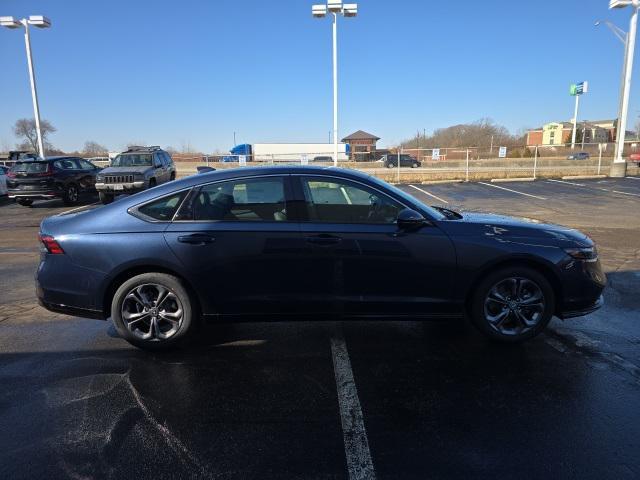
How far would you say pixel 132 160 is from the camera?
53.7ft

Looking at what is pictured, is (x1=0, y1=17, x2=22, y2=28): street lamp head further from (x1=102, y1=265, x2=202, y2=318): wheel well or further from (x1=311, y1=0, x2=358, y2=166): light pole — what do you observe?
(x1=102, y1=265, x2=202, y2=318): wheel well

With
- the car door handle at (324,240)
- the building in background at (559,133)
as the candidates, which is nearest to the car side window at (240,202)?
the car door handle at (324,240)

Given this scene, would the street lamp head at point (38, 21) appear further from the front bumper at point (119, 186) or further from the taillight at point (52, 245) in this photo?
the taillight at point (52, 245)

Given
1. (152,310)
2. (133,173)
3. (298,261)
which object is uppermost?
(133,173)

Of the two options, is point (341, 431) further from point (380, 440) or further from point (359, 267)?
point (359, 267)

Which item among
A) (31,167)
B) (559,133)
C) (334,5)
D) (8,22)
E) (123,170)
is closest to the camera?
(123,170)

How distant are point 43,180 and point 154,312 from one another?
1385 cm

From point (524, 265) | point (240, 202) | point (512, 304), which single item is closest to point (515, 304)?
point (512, 304)

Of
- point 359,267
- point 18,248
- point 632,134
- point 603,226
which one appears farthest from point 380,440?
point 632,134

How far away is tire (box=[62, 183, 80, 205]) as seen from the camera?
16.0 m

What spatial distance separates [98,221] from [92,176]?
1511cm

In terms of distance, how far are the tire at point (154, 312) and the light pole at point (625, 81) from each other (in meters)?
27.2

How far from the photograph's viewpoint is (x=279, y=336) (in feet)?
14.7

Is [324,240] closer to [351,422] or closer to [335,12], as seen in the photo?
[351,422]
